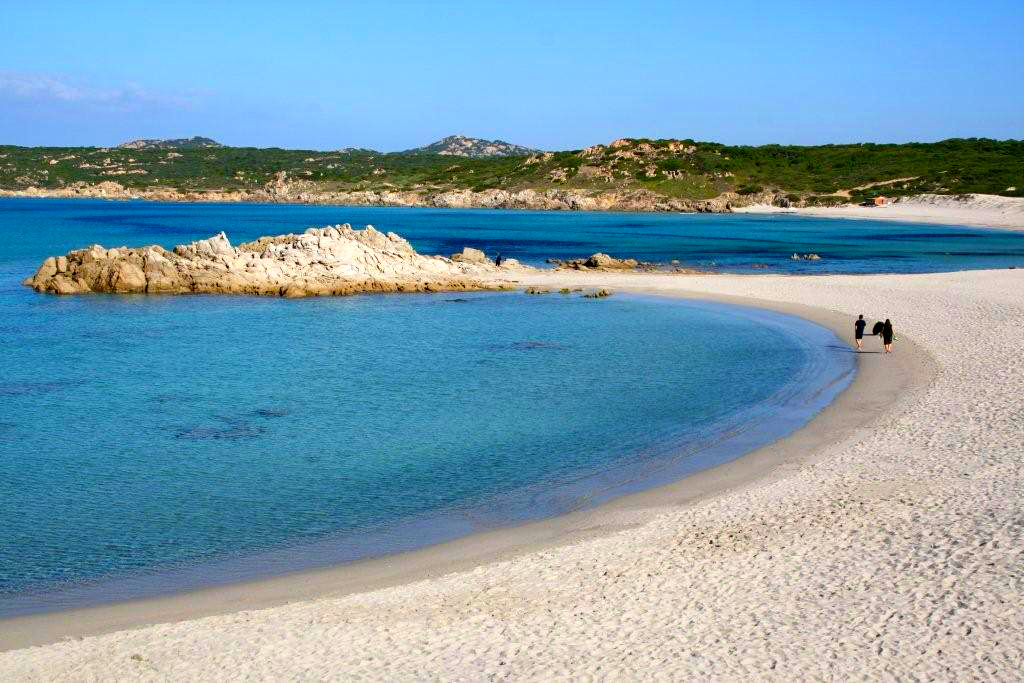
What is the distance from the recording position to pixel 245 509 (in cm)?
1356

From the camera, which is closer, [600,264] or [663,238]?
[600,264]

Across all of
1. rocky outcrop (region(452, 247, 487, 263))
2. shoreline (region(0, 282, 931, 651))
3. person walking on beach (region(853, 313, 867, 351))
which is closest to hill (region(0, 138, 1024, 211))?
rocky outcrop (region(452, 247, 487, 263))

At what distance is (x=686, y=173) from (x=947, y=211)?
49924 millimetres

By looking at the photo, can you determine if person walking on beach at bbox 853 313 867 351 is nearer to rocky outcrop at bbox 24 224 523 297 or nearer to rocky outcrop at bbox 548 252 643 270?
rocky outcrop at bbox 24 224 523 297

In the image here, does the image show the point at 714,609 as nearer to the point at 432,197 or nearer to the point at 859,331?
the point at 859,331

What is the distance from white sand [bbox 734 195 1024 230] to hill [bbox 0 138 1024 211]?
4.24 metres

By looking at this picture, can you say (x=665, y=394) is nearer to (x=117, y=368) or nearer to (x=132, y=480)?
(x=132, y=480)

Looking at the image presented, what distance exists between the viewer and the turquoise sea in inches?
490

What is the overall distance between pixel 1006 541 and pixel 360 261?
120 feet

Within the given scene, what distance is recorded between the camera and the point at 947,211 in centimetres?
10712

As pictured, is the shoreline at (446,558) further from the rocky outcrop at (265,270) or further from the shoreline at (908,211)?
the shoreline at (908,211)

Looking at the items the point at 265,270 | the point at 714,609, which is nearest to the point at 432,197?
the point at 265,270

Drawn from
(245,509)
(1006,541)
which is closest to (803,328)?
(1006,541)

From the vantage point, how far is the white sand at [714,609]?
28.0 feet
